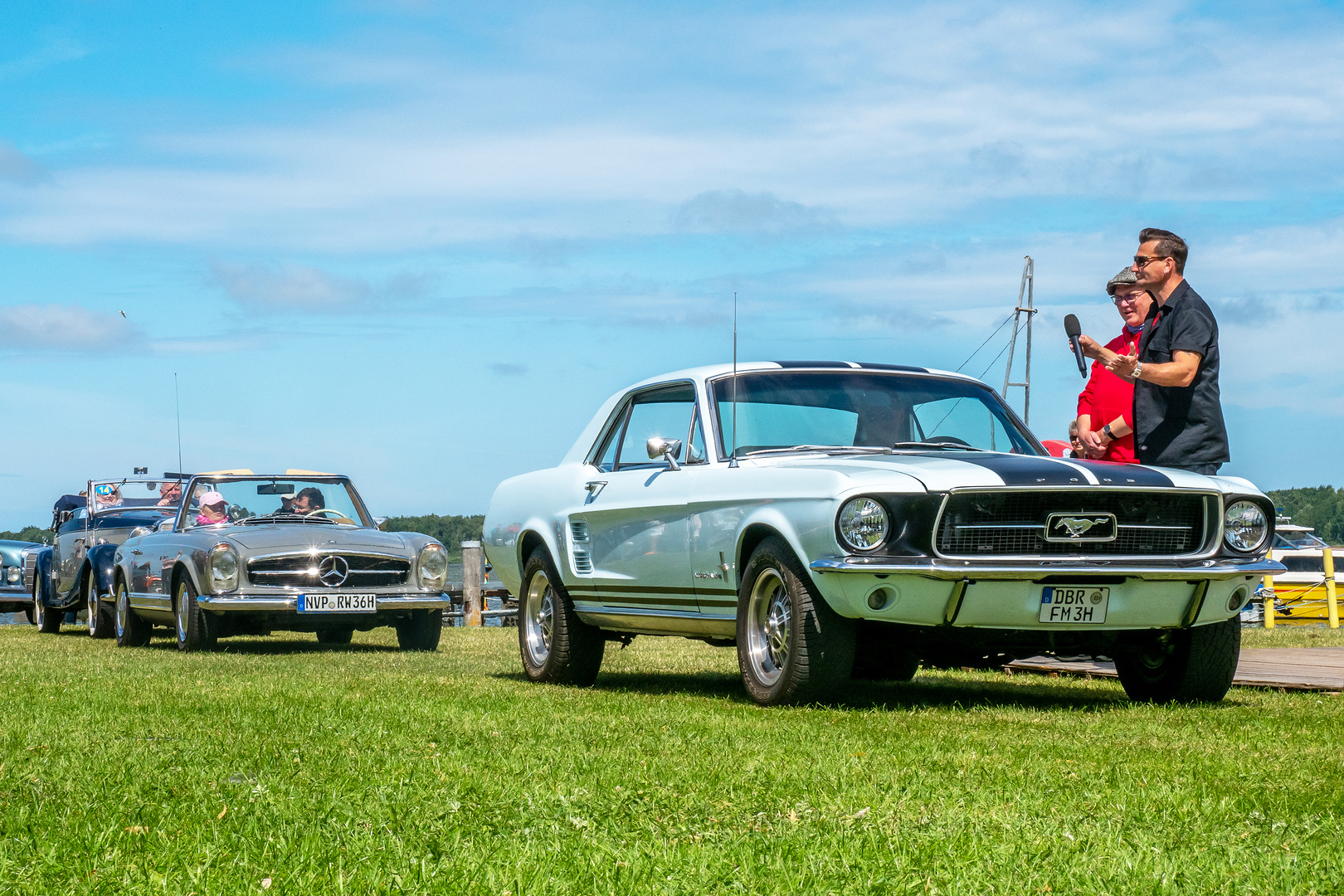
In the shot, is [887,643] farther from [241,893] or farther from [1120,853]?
[241,893]

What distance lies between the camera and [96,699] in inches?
305

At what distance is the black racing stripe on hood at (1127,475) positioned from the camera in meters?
6.92

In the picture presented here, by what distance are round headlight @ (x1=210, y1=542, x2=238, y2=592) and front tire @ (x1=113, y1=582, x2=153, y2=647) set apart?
2298mm

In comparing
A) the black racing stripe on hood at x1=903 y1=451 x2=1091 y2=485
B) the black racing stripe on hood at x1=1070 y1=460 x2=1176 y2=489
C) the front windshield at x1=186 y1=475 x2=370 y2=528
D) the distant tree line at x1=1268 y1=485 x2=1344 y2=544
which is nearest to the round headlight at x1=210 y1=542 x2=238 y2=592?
the front windshield at x1=186 y1=475 x2=370 y2=528

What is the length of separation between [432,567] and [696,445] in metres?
6.04

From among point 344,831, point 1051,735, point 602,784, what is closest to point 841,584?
point 1051,735

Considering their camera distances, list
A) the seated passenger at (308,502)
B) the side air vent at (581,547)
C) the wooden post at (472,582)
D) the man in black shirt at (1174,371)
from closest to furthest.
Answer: the man in black shirt at (1174,371) < the side air vent at (581,547) < the seated passenger at (308,502) < the wooden post at (472,582)

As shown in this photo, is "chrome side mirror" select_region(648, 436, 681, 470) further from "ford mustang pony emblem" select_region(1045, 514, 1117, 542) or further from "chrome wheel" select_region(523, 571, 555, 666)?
"ford mustang pony emblem" select_region(1045, 514, 1117, 542)

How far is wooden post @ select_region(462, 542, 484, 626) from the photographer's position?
24.2m

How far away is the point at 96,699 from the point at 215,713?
111cm

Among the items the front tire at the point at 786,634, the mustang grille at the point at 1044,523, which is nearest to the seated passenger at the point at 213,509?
the front tire at the point at 786,634

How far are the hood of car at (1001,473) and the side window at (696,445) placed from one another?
80 centimetres

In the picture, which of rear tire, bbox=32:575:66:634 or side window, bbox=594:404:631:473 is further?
rear tire, bbox=32:575:66:634

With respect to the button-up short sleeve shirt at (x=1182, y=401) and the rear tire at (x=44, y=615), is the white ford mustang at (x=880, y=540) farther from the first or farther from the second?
the rear tire at (x=44, y=615)
